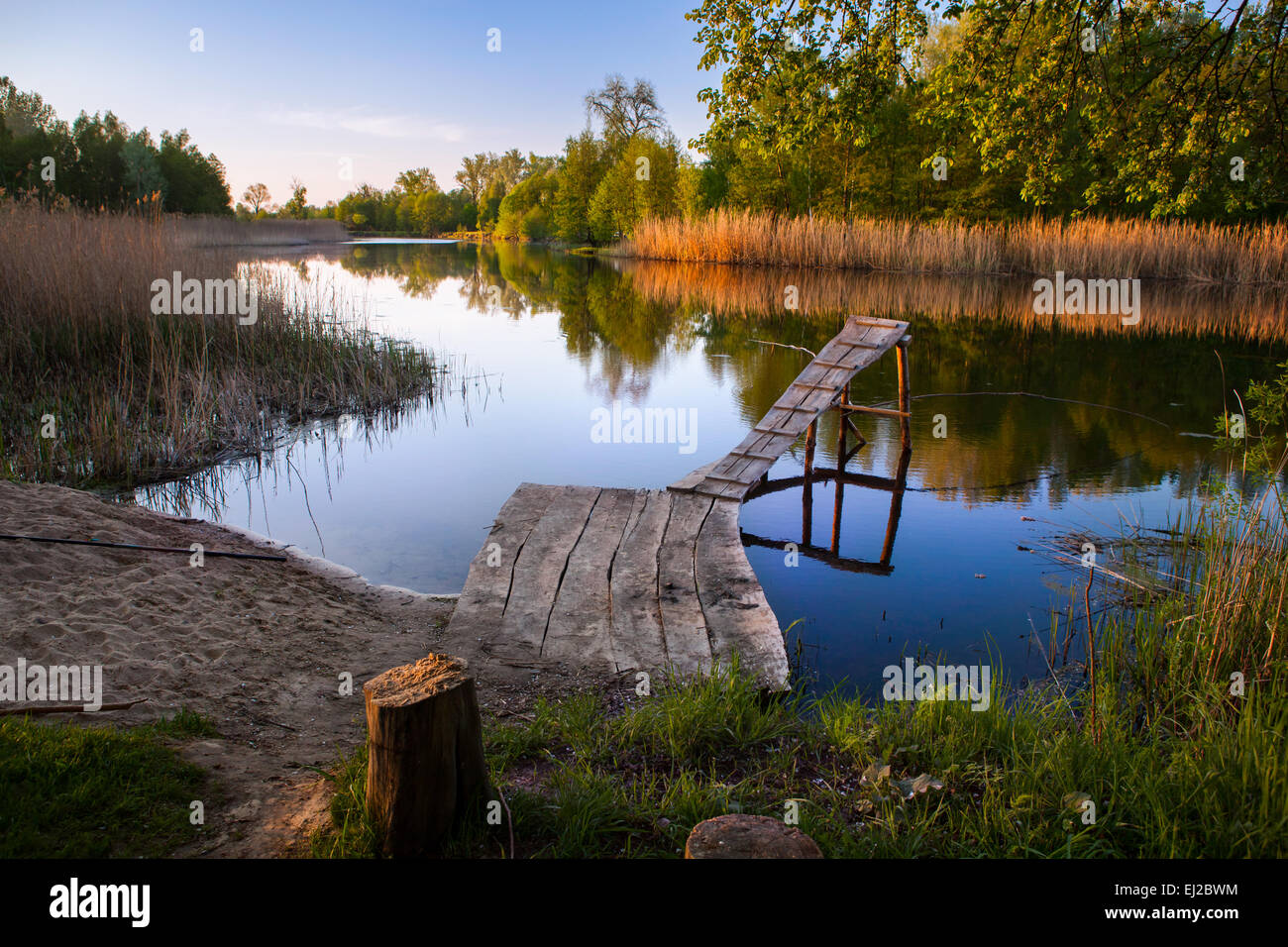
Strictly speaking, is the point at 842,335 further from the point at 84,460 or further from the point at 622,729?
the point at 84,460

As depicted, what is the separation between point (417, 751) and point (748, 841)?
962mm

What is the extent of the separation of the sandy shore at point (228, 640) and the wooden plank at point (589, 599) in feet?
1.12

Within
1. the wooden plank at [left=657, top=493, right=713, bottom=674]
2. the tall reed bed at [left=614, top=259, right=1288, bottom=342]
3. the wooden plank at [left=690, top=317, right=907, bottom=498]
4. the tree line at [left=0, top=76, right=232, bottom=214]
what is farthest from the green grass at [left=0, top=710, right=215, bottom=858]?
the tree line at [left=0, top=76, right=232, bottom=214]

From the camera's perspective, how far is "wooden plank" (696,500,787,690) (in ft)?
13.3

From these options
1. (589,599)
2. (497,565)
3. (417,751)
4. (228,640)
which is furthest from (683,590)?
(417,751)

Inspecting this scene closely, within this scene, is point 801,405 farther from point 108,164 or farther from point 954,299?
point 108,164

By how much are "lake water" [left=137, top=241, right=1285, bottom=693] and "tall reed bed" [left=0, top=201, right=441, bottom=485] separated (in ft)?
1.76

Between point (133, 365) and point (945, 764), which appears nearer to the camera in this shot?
point (945, 764)

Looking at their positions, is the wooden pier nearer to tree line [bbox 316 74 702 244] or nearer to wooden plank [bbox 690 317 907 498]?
wooden plank [bbox 690 317 907 498]

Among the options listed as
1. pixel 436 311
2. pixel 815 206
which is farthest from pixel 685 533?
pixel 815 206

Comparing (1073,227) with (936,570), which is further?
(1073,227)

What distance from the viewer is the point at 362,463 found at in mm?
8602

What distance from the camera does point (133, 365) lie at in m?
8.63
